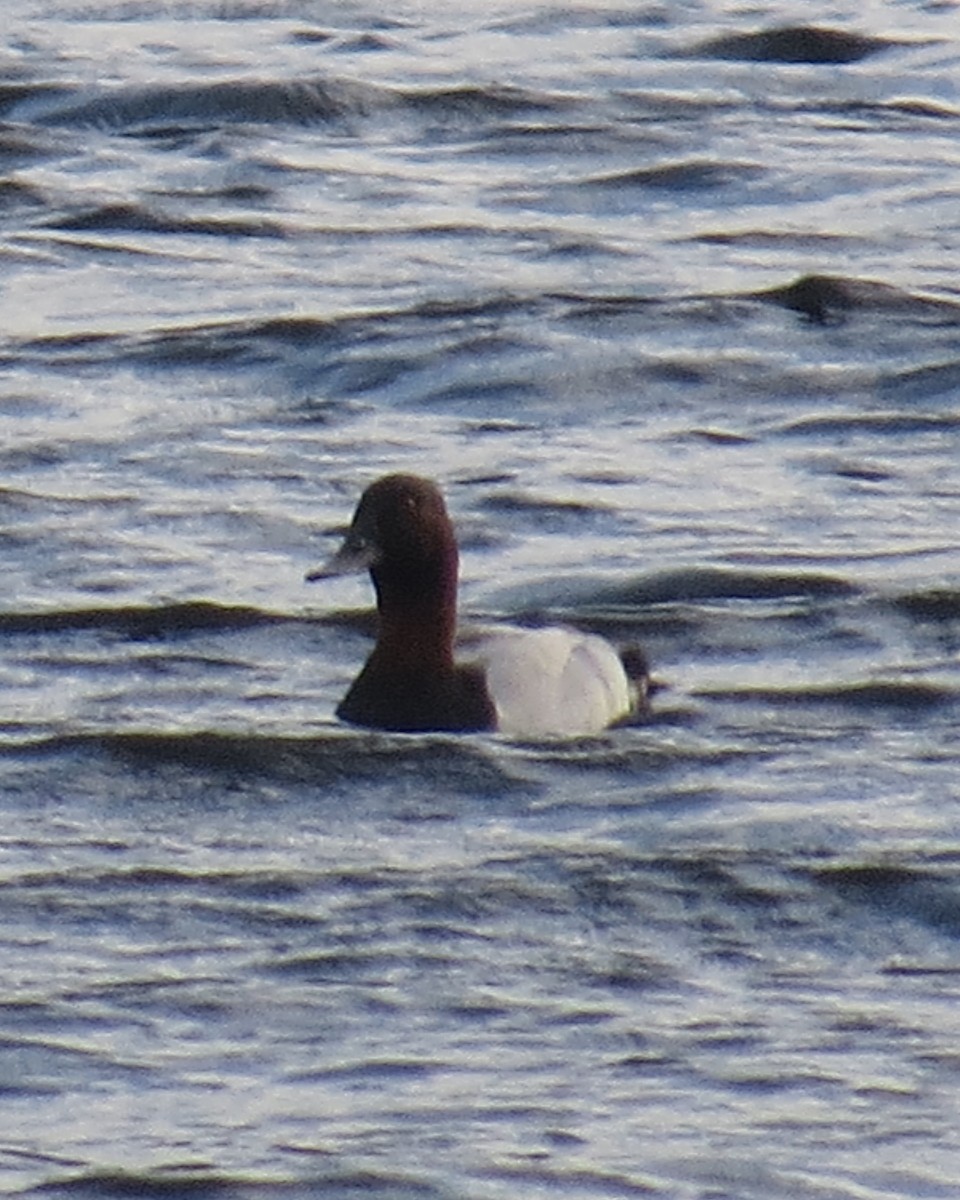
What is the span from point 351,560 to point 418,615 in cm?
23

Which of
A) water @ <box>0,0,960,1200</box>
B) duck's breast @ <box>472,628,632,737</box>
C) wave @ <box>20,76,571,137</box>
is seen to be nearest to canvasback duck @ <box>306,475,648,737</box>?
duck's breast @ <box>472,628,632,737</box>

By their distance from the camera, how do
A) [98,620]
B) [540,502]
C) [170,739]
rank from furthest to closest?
[540,502] → [98,620] → [170,739]

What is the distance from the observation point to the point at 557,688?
1069 cm

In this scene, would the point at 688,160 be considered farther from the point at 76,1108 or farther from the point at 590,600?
the point at 76,1108

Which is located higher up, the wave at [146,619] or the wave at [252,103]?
the wave at [252,103]

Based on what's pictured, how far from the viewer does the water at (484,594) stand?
26.2 feet

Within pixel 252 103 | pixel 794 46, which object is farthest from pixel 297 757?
pixel 794 46

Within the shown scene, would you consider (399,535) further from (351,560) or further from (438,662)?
(438,662)

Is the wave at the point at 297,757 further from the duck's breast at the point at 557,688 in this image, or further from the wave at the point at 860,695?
the wave at the point at 860,695

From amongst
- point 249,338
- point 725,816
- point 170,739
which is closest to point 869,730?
point 725,816

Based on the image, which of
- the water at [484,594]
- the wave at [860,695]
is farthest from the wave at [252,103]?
the wave at [860,695]

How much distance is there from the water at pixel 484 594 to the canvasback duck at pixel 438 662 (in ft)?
0.49

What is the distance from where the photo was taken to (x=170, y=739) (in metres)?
10.5

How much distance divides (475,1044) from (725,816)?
176 cm
